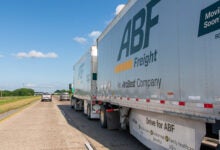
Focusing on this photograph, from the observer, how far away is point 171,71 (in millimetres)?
6312

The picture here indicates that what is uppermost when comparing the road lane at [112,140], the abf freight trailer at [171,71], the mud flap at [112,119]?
the abf freight trailer at [171,71]

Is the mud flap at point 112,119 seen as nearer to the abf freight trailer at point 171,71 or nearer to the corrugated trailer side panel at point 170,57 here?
the corrugated trailer side panel at point 170,57

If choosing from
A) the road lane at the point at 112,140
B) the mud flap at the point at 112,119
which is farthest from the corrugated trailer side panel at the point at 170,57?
the mud flap at the point at 112,119

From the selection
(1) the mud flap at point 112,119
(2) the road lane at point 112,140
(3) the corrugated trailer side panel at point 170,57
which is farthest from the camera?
(1) the mud flap at point 112,119

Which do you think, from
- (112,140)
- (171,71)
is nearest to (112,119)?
(112,140)

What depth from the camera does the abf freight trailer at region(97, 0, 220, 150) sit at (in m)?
4.81

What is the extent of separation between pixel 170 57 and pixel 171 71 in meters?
0.30

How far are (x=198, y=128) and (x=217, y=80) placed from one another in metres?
1.20

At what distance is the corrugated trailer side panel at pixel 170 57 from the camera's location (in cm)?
478

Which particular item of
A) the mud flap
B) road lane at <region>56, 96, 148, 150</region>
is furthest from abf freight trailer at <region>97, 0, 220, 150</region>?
the mud flap

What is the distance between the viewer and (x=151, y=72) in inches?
298

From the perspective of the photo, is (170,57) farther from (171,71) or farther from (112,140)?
(112,140)

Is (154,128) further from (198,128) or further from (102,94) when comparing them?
(102,94)

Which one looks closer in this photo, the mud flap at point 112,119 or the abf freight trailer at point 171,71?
the abf freight trailer at point 171,71
